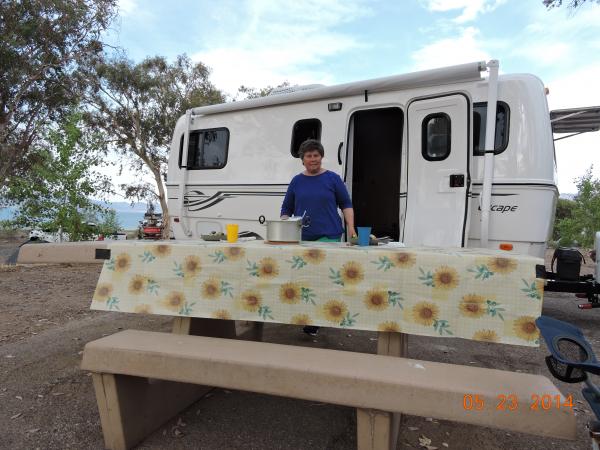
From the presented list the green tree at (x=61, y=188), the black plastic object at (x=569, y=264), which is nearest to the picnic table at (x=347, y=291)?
the black plastic object at (x=569, y=264)

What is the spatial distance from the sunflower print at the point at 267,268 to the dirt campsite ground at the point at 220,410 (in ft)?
3.08

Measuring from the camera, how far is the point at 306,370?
1.71 metres

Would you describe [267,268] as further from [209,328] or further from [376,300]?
[209,328]

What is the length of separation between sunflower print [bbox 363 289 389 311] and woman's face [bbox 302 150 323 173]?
4.45ft

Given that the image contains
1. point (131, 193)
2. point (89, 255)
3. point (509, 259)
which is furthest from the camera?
point (131, 193)

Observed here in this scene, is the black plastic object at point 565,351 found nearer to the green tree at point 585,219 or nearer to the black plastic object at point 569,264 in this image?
the black plastic object at point 569,264

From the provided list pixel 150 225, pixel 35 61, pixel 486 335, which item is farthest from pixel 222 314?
pixel 150 225

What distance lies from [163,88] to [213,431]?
756 inches

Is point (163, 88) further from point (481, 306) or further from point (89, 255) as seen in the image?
point (481, 306)

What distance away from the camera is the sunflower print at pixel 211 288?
2221 millimetres

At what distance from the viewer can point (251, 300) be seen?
2178 millimetres

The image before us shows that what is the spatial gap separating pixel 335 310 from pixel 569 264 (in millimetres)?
4094

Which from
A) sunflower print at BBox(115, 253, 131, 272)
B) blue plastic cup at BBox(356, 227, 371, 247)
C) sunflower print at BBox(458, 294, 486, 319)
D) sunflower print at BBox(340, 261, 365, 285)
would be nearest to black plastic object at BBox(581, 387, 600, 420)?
sunflower print at BBox(458, 294, 486, 319)

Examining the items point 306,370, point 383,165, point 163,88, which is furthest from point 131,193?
point 306,370
